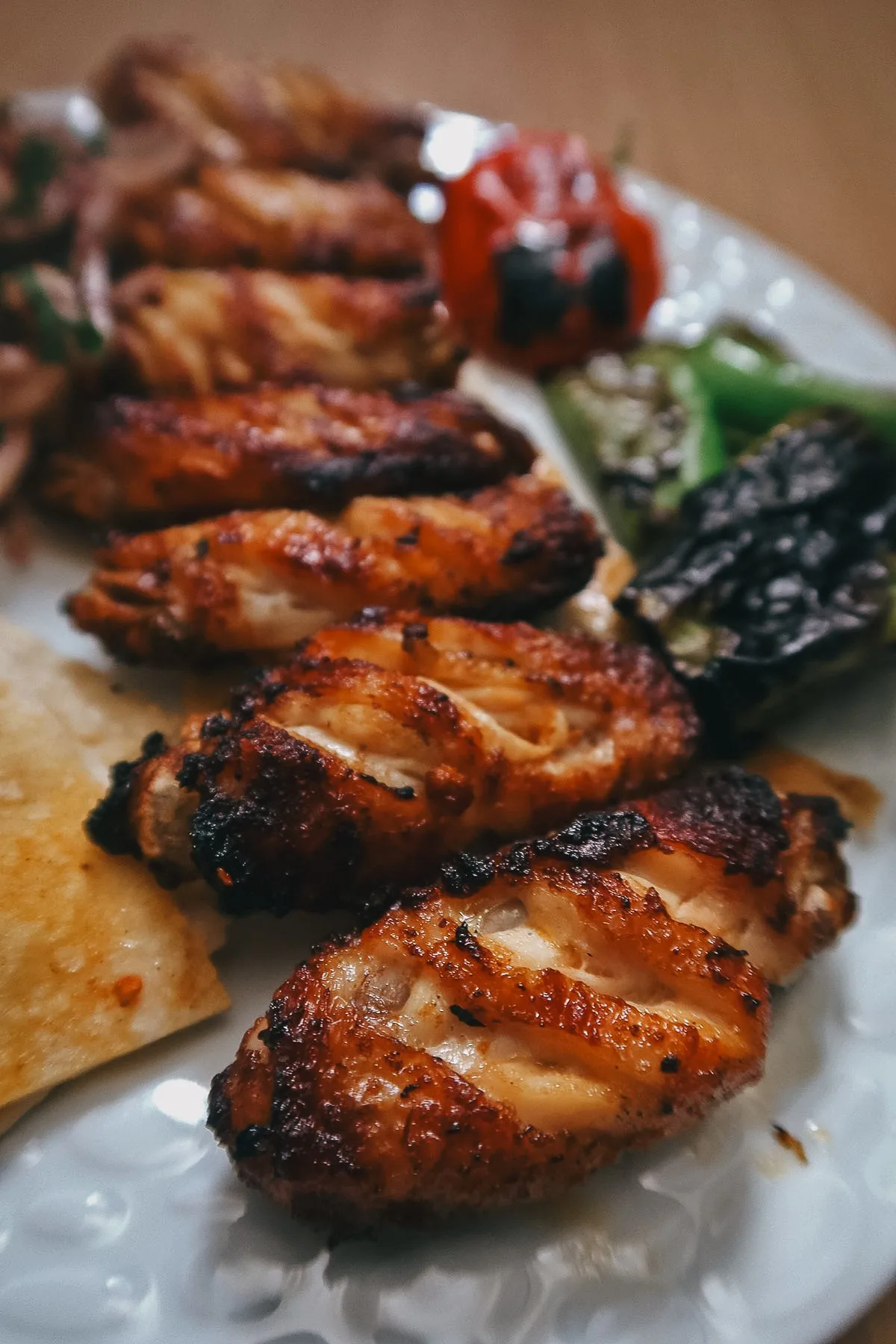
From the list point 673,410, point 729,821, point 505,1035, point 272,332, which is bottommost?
point 505,1035

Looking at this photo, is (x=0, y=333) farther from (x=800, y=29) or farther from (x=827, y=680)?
(x=800, y=29)

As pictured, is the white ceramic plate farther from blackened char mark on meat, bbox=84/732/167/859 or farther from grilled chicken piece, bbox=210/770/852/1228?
blackened char mark on meat, bbox=84/732/167/859

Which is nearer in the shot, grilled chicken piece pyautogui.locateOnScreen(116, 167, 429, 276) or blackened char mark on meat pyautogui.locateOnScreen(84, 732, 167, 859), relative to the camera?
blackened char mark on meat pyautogui.locateOnScreen(84, 732, 167, 859)

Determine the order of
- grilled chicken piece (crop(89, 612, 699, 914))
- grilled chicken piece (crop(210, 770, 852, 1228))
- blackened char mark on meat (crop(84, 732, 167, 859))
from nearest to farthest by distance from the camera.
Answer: grilled chicken piece (crop(210, 770, 852, 1228)) → grilled chicken piece (crop(89, 612, 699, 914)) → blackened char mark on meat (crop(84, 732, 167, 859))

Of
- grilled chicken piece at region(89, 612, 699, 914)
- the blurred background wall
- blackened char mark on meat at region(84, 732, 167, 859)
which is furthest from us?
the blurred background wall

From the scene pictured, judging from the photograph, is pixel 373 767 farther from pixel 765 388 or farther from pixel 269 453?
pixel 765 388

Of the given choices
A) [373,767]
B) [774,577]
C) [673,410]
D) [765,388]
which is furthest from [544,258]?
[373,767]

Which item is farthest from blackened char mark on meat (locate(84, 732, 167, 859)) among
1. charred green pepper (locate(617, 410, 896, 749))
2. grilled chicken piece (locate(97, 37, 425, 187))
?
grilled chicken piece (locate(97, 37, 425, 187))

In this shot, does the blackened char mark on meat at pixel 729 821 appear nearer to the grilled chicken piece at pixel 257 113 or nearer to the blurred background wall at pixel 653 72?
the grilled chicken piece at pixel 257 113
